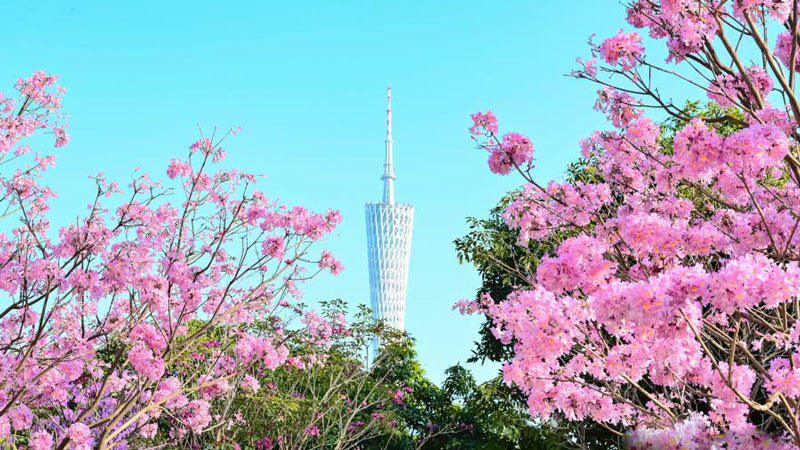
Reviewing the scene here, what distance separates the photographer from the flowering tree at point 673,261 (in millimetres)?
2543

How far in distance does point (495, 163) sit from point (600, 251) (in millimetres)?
1189

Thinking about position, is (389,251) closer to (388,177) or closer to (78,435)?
(388,177)

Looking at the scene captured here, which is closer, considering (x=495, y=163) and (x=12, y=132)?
(x=495, y=163)

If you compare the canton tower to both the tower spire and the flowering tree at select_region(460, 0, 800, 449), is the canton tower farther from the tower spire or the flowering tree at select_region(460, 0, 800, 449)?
the flowering tree at select_region(460, 0, 800, 449)

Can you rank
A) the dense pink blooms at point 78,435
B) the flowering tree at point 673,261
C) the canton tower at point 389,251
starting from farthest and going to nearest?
the canton tower at point 389,251 → the dense pink blooms at point 78,435 → the flowering tree at point 673,261

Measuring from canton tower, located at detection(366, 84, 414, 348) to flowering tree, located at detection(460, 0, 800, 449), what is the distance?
52.3m

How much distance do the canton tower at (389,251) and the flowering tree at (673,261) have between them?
52.3 meters

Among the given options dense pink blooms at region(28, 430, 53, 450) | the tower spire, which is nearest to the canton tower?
the tower spire

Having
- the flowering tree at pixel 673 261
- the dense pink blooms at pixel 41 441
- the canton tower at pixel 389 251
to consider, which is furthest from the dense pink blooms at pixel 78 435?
the canton tower at pixel 389 251

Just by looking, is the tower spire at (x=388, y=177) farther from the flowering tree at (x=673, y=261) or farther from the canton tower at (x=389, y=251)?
the flowering tree at (x=673, y=261)

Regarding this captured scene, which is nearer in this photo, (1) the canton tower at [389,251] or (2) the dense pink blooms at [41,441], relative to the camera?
(2) the dense pink blooms at [41,441]

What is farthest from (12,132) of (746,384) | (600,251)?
(746,384)

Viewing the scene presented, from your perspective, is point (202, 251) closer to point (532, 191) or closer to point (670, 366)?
point (532, 191)

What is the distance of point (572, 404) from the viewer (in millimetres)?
3559
